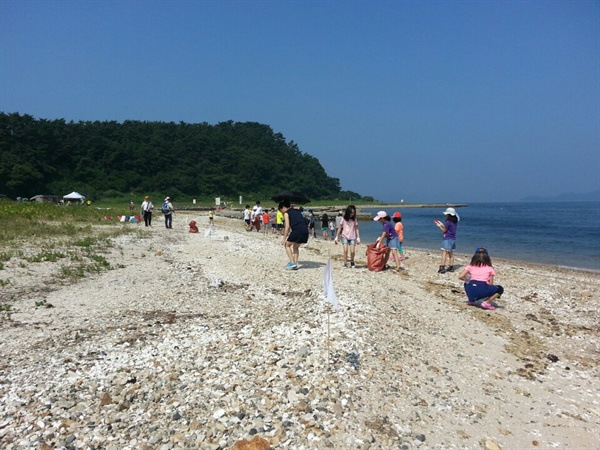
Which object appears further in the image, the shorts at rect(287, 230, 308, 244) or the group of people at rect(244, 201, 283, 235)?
the group of people at rect(244, 201, 283, 235)

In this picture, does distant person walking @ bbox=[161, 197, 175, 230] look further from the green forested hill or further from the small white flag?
the green forested hill

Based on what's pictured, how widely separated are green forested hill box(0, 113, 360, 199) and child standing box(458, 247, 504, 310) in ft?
276

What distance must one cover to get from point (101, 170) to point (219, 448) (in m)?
108

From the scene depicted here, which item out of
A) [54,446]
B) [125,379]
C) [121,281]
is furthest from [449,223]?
[54,446]

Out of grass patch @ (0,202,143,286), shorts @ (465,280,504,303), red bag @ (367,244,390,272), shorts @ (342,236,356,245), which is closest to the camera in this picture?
shorts @ (465,280,504,303)

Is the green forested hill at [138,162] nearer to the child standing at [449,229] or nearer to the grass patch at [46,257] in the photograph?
the grass patch at [46,257]

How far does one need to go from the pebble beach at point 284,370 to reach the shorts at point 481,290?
418 millimetres

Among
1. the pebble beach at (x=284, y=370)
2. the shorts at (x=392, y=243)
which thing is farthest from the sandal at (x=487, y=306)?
the shorts at (x=392, y=243)

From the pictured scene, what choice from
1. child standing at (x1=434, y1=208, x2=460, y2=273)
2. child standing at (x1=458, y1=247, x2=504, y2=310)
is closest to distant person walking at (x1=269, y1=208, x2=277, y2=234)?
child standing at (x1=434, y1=208, x2=460, y2=273)

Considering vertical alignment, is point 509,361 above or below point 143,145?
below

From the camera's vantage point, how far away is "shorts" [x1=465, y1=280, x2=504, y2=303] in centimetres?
1039

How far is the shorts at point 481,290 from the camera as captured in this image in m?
10.4

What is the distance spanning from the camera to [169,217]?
95.1ft

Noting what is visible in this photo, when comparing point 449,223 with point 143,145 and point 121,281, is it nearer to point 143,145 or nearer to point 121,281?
point 121,281
